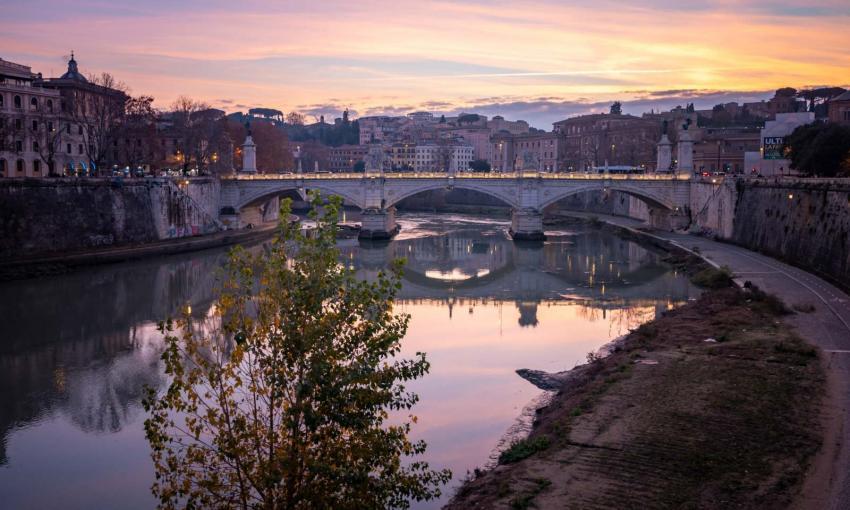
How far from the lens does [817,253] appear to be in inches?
821

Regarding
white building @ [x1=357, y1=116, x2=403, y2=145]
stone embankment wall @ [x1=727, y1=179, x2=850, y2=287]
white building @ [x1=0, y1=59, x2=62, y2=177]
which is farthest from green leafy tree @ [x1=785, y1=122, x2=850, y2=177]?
white building @ [x1=357, y1=116, x2=403, y2=145]

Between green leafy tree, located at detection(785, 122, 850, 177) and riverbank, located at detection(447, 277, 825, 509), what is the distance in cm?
1724

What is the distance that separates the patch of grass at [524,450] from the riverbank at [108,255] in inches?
800

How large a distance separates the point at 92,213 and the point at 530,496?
26623 millimetres

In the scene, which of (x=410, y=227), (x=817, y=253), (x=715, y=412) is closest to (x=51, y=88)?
(x=410, y=227)

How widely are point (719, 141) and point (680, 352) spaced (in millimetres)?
39295

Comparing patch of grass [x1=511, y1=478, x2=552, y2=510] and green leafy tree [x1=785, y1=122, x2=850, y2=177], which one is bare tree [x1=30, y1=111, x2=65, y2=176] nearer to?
green leafy tree [x1=785, y1=122, x2=850, y2=177]

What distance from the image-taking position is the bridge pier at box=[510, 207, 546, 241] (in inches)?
1522

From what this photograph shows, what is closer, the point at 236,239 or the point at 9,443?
the point at 9,443

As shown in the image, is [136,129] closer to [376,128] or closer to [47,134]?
[47,134]

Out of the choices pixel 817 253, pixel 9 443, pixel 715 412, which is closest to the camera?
pixel 715 412

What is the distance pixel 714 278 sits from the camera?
2173cm

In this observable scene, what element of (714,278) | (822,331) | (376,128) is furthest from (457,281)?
(376,128)

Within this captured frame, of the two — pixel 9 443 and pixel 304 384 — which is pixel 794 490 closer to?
pixel 304 384
